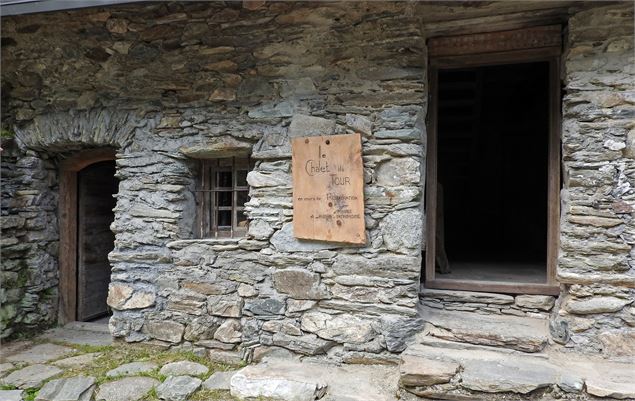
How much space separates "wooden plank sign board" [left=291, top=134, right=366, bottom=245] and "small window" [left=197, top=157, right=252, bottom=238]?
0.67 meters

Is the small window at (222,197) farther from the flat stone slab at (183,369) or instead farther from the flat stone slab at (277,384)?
the flat stone slab at (277,384)

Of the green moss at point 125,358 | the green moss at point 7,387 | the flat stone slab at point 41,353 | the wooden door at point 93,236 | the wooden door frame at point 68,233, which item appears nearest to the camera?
the green moss at point 7,387

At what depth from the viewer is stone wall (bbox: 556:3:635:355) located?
257 centimetres

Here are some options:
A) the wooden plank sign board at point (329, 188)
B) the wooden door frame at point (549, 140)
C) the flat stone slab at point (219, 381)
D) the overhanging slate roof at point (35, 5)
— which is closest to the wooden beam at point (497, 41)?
the wooden door frame at point (549, 140)

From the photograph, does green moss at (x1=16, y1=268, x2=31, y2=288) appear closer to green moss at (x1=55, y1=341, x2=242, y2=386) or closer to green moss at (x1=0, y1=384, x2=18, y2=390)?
green moss at (x1=55, y1=341, x2=242, y2=386)

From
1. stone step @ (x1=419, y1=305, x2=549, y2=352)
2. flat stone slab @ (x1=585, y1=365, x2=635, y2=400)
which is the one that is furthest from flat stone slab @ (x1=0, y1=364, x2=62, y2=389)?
flat stone slab @ (x1=585, y1=365, x2=635, y2=400)

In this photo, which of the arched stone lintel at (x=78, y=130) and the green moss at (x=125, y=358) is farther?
the arched stone lintel at (x=78, y=130)

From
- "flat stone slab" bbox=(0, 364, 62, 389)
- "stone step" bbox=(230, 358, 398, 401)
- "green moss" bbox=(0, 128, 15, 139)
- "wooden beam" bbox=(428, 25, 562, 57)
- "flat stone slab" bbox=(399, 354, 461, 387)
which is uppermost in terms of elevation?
"wooden beam" bbox=(428, 25, 562, 57)

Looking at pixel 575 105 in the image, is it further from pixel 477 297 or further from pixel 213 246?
pixel 213 246

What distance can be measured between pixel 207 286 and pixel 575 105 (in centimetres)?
295

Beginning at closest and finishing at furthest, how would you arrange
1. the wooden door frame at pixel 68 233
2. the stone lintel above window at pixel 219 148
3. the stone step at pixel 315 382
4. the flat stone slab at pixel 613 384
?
the flat stone slab at pixel 613 384
the stone step at pixel 315 382
the stone lintel above window at pixel 219 148
the wooden door frame at pixel 68 233

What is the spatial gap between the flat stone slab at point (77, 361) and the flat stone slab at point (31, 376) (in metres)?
0.07

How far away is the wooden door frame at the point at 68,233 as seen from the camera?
4.00 metres

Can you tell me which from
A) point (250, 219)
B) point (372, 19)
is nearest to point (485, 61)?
point (372, 19)
